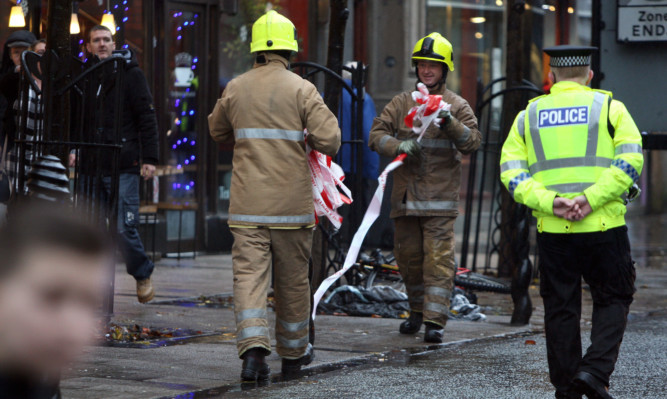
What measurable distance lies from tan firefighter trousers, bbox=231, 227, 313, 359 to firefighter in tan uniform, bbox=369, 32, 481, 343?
4.67 feet

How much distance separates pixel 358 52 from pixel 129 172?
28.9 feet

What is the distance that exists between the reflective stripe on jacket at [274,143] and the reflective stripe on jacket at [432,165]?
1.45m

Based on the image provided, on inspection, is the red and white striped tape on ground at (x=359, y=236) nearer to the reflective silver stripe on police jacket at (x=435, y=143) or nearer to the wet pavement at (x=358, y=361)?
the reflective silver stripe on police jacket at (x=435, y=143)

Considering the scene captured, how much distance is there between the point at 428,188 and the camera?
303 inches

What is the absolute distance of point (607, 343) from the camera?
5.23 m

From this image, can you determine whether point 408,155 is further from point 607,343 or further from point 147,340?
point 607,343

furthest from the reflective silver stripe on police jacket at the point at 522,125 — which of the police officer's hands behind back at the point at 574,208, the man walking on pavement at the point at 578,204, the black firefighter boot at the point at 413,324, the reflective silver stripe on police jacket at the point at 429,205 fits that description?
the black firefighter boot at the point at 413,324

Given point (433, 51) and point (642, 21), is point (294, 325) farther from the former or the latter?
point (642, 21)

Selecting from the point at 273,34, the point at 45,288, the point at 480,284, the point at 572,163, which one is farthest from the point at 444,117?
the point at 45,288

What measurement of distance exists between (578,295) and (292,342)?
161cm

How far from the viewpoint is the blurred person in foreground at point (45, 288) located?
2.13 m

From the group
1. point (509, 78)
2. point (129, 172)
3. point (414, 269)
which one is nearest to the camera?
point (414, 269)

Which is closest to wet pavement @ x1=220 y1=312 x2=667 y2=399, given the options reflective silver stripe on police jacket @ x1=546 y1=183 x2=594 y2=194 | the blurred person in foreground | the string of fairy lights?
reflective silver stripe on police jacket @ x1=546 y1=183 x2=594 y2=194

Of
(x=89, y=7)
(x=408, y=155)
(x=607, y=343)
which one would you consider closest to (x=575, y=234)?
(x=607, y=343)
